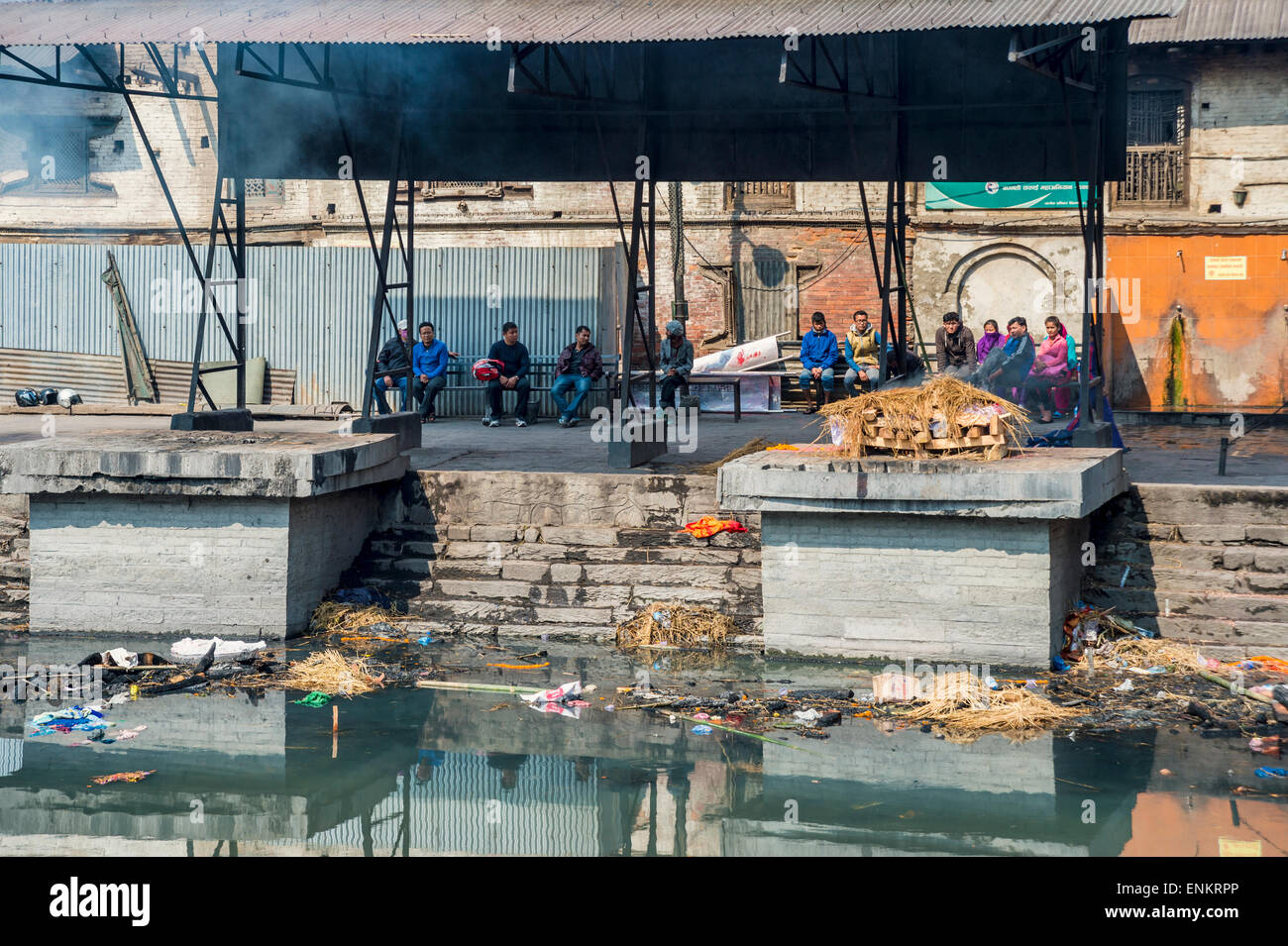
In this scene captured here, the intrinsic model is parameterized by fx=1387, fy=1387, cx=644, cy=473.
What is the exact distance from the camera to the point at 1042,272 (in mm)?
24203

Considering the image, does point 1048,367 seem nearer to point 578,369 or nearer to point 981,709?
point 578,369

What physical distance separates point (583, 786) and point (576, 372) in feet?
35.7

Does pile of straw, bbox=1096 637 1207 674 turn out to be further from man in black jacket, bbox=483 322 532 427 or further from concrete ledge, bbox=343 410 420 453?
man in black jacket, bbox=483 322 532 427

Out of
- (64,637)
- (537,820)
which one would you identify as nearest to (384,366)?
(64,637)

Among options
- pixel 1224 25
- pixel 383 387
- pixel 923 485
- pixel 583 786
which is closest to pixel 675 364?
pixel 383 387

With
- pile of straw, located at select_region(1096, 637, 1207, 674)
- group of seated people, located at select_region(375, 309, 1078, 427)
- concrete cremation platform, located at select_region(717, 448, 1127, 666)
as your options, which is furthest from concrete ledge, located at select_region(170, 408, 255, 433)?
pile of straw, located at select_region(1096, 637, 1207, 674)

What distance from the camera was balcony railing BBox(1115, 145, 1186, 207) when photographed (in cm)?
2367

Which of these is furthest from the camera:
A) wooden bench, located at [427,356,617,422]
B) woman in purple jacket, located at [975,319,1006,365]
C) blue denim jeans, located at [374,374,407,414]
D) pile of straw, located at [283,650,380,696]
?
wooden bench, located at [427,356,617,422]

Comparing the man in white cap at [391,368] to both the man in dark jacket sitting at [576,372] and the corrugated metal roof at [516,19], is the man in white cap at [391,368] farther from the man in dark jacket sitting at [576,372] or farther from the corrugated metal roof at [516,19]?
the corrugated metal roof at [516,19]

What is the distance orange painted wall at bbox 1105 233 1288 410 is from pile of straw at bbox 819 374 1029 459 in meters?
14.9

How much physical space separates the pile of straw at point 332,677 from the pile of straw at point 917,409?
12.6ft

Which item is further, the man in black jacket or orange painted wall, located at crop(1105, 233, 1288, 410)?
orange painted wall, located at crop(1105, 233, 1288, 410)

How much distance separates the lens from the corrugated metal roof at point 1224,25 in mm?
22234

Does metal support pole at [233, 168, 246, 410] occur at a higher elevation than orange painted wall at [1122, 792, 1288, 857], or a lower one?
higher
